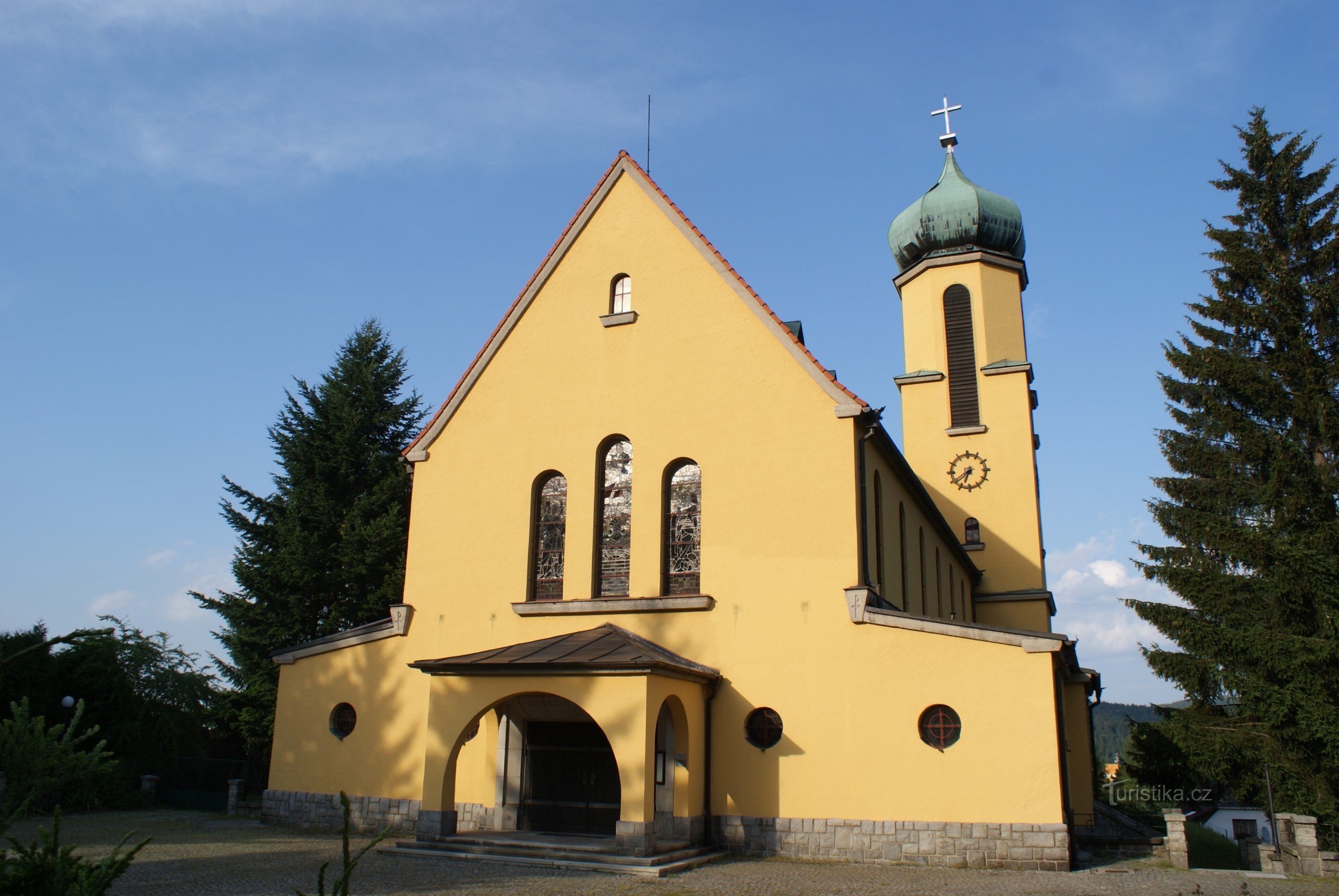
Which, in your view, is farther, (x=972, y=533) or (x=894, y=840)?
(x=972, y=533)

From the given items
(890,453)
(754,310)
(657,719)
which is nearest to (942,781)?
(657,719)

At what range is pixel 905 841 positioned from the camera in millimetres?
13859

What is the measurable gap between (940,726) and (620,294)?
30.5 feet

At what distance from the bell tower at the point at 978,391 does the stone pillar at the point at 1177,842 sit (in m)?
11.2

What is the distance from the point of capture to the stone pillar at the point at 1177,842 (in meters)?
14.7

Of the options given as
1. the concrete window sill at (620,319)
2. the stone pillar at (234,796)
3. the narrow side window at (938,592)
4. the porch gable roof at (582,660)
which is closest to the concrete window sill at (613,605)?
the porch gable roof at (582,660)

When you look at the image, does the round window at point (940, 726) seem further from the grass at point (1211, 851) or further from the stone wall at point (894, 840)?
the grass at point (1211, 851)

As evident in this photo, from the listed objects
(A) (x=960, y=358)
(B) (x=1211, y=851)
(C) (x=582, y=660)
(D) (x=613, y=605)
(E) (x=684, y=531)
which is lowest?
(B) (x=1211, y=851)

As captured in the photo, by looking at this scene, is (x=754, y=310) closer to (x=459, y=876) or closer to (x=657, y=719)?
(x=657, y=719)

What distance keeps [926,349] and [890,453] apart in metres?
11.3

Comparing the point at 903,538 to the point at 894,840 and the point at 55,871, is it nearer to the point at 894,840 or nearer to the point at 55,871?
the point at 894,840

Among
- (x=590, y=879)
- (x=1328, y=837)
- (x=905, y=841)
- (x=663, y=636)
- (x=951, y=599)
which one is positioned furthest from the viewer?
(x=951, y=599)

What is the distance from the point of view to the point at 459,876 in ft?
39.2

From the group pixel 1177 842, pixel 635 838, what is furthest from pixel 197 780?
pixel 1177 842
